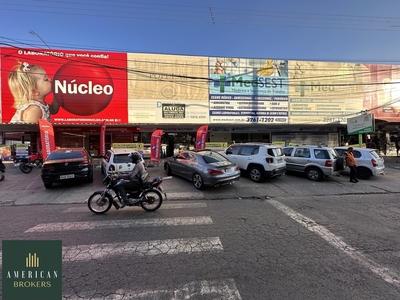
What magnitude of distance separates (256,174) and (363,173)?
5741mm

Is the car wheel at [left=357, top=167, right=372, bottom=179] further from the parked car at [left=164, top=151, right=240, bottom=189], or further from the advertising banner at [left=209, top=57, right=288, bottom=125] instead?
the advertising banner at [left=209, top=57, right=288, bottom=125]

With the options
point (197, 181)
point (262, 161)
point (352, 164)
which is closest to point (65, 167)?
point (197, 181)

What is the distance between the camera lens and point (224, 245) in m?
3.57

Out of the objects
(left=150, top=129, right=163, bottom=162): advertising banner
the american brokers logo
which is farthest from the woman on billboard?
the american brokers logo

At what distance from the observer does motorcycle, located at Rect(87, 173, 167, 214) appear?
525cm

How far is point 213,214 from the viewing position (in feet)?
17.1

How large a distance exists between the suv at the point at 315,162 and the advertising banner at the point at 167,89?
9.67 metres

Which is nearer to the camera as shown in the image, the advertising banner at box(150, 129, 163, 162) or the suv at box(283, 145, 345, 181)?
the suv at box(283, 145, 345, 181)

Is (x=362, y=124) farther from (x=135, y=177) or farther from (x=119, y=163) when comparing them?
(x=119, y=163)

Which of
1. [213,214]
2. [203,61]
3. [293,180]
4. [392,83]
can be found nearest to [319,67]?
[392,83]

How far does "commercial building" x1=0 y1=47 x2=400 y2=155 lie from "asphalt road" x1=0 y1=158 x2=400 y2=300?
12166mm

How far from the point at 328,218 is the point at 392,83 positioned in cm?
2383

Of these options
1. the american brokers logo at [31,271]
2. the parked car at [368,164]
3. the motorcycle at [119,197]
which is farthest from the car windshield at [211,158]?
the parked car at [368,164]

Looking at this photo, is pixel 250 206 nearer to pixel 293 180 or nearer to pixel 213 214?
pixel 213 214
